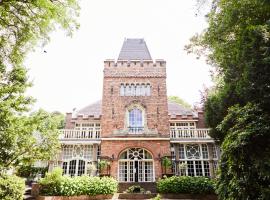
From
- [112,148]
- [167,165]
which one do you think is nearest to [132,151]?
[112,148]

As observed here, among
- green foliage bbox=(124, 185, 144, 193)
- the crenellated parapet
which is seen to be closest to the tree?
green foliage bbox=(124, 185, 144, 193)

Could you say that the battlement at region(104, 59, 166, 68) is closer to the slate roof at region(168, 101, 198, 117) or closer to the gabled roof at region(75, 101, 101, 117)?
the gabled roof at region(75, 101, 101, 117)

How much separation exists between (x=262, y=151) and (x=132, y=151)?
1221 cm

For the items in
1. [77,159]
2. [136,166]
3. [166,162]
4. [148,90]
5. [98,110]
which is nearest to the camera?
[166,162]

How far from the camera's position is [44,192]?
41.2 feet

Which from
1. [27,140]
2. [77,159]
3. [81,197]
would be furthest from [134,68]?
[81,197]

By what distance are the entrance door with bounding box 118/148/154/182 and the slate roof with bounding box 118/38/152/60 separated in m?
8.81

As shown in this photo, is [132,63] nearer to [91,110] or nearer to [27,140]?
[91,110]

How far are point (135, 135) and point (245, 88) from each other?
10.7 m

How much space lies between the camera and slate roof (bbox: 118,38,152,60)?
23359 mm

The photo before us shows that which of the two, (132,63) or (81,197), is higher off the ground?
(132,63)

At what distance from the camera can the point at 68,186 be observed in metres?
12.8

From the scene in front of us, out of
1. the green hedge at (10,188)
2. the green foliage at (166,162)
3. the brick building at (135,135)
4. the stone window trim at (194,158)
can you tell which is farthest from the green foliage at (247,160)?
the stone window trim at (194,158)

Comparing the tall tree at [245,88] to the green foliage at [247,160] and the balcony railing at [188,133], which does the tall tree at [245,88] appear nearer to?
the green foliage at [247,160]
